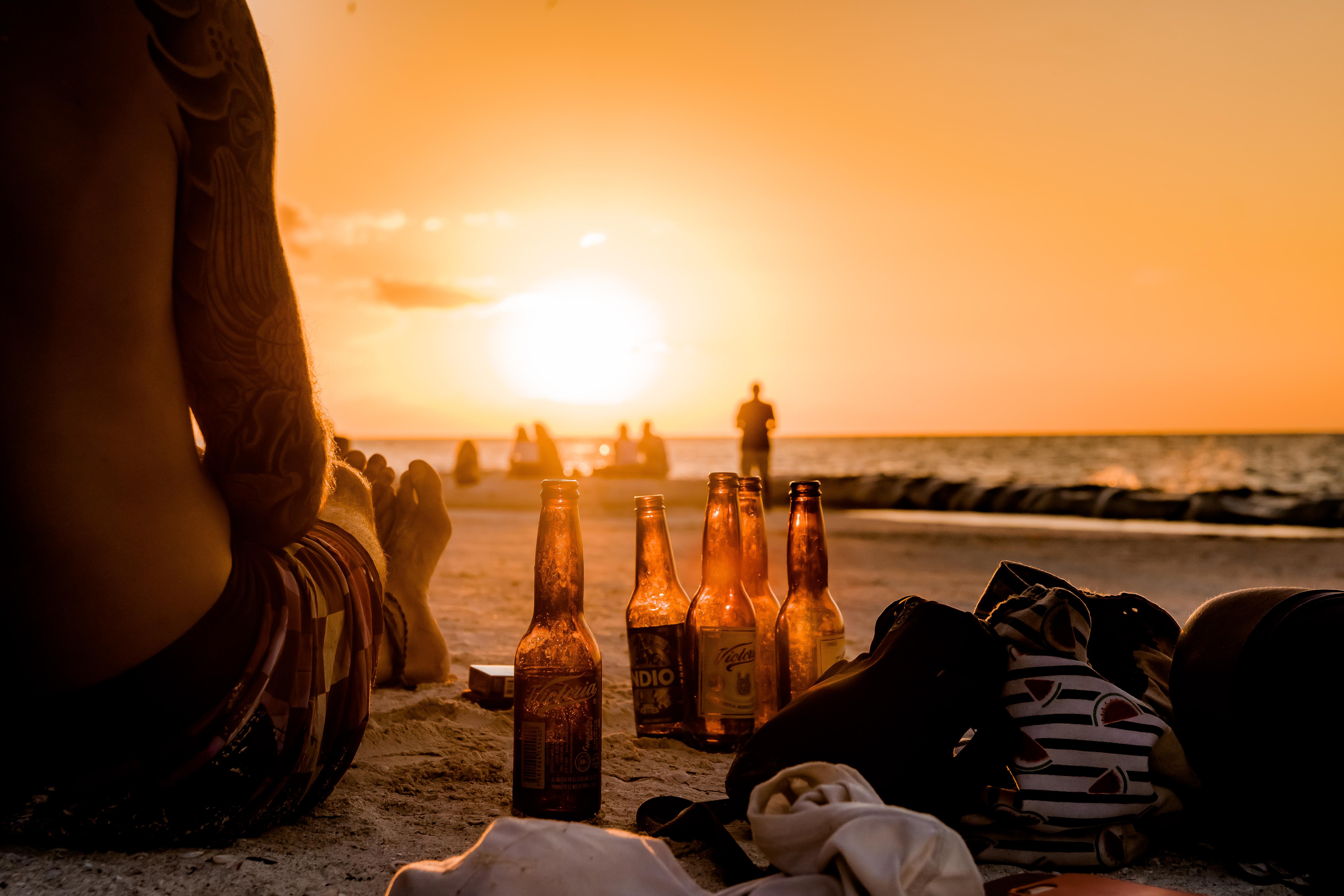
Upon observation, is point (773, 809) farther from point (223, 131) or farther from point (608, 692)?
point (608, 692)

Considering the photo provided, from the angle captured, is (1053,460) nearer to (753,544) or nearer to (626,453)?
(626,453)

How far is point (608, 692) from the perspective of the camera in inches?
135

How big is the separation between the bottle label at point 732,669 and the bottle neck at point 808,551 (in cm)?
20

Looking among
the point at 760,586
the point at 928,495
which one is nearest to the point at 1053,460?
the point at 928,495

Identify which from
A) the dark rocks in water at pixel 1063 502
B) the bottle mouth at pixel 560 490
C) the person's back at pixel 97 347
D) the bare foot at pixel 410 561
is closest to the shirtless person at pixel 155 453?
the person's back at pixel 97 347

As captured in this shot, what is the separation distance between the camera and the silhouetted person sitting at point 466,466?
1753 cm

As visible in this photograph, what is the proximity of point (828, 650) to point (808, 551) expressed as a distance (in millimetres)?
273

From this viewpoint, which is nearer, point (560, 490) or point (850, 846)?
point (850, 846)

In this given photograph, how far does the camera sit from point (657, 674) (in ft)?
8.64

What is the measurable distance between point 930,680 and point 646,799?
76cm

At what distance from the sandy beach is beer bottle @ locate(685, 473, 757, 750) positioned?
114 mm

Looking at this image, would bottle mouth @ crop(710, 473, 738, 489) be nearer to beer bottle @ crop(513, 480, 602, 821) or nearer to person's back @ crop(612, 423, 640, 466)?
beer bottle @ crop(513, 480, 602, 821)

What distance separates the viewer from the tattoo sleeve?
1.65 meters

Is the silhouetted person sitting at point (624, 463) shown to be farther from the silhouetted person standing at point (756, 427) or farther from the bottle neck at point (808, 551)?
the bottle neck at point (808, 551)
